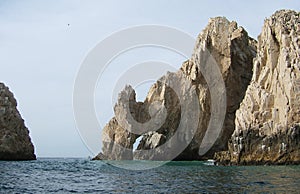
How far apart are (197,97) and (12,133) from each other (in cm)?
4833

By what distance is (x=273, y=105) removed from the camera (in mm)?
69625

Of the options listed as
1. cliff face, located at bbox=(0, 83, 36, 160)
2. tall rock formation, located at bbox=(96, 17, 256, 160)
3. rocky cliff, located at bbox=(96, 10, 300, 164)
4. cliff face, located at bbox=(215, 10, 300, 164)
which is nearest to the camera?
cliff face, located at bbox=(215, 10, 300, 164)

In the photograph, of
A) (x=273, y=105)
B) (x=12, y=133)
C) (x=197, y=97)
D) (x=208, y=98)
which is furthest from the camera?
(x=197, y=97)

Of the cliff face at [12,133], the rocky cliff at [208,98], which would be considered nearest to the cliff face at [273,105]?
the rocky cliff at [208,98]

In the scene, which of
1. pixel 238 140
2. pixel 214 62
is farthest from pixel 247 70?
pixel 238 140

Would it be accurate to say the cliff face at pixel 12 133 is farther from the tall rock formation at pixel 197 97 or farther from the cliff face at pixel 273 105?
the cliff face at pixel 273 105

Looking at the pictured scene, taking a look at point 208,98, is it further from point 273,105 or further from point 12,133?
point 12,133

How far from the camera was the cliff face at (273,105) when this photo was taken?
62.6m

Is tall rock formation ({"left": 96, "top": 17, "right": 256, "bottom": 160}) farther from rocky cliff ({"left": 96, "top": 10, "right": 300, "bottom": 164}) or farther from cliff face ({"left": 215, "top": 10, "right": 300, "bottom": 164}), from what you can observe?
cliff face ({"left": 215, "top": 10, "right": 300, "bottom": 164})

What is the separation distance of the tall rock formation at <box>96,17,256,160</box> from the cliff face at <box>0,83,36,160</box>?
75.2 ft

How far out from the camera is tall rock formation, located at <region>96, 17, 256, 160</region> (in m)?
106

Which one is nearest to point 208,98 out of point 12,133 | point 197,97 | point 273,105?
point 197,97

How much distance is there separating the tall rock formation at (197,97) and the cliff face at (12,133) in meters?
22.9

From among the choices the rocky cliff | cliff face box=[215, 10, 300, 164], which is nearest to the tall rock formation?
the rocky cliff
